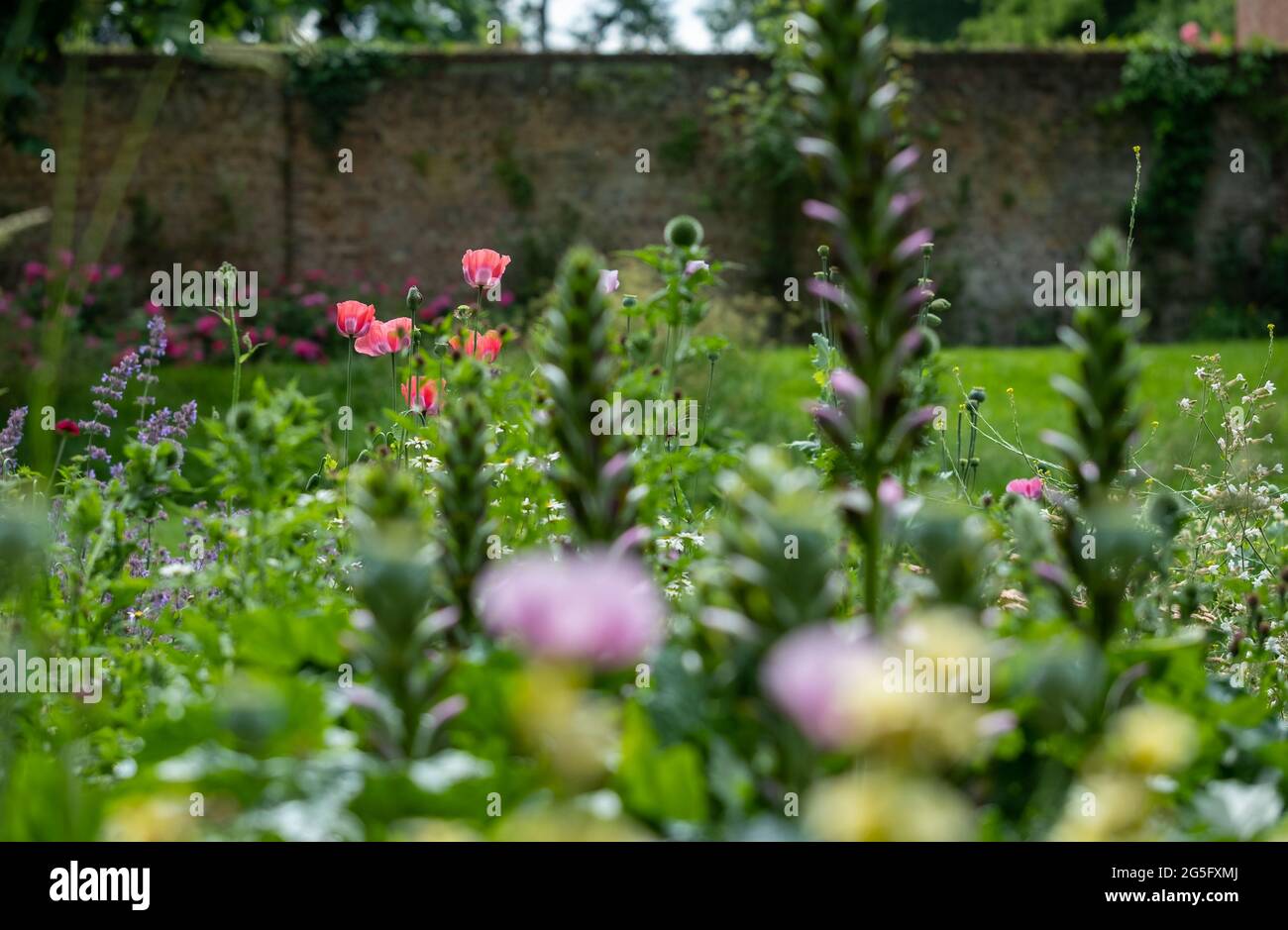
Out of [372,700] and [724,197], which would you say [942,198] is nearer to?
[724,197]

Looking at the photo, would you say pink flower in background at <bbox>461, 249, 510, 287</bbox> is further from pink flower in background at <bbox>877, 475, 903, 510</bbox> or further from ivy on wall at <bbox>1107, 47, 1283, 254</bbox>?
ivy on wall at <bbox>1107, 47, 1283, 254</bbox>

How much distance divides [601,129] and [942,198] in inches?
157

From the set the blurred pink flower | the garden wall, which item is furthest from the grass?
the garden wall

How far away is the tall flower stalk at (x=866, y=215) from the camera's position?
1.42m

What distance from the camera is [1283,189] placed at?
51.2 ft

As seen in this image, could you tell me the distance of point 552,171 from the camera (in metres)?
14.8

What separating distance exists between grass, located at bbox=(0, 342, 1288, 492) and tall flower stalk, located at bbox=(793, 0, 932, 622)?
5.67 m

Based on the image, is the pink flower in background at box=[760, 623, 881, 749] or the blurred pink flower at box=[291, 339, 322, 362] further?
the blurred pink flower at box=[291, 339, 322, 362]

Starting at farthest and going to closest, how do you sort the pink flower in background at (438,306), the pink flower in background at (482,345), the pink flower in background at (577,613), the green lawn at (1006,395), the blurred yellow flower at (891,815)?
the pink flower in background at (438,306) → the green lawn at (1006,395) → the pink flower in background at (482,345) → the pink flower in background at (577,613) → the blurred yellow flower at (891,815)

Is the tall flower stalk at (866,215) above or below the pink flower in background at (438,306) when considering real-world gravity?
below

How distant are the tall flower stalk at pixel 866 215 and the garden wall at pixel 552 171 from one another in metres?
12.9

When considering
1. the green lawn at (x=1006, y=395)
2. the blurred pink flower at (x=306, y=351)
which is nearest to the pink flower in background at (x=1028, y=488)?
the green lawn at (x=1006, y=395)

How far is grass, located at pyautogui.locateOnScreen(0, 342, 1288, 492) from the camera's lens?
26.3 feet

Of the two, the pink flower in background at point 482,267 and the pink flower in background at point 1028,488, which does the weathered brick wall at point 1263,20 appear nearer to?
the pink flower in background at point 1028,488
